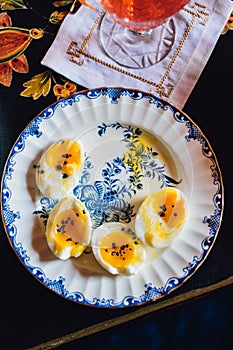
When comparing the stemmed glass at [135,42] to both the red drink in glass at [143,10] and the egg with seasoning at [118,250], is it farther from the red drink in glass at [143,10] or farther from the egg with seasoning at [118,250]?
the egg with seasoning at [118,250]

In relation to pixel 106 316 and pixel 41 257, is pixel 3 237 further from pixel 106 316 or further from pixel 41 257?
pixel 106 316

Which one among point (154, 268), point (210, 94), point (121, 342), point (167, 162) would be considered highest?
point (210, 94)

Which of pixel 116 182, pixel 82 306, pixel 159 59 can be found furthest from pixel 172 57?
pixel 82 306

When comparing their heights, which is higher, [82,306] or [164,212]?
[164,212]

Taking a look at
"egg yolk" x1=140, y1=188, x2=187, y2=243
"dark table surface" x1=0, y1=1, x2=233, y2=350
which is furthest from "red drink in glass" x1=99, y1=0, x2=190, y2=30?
"egg yolk" x1=140, y1=188, x2=187, y2=243

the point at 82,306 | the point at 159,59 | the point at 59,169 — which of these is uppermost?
the point at 159,59

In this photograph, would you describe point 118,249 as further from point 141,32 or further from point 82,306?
point 141,32

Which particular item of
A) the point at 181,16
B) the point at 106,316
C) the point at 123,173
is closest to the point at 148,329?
the point at 106,316
